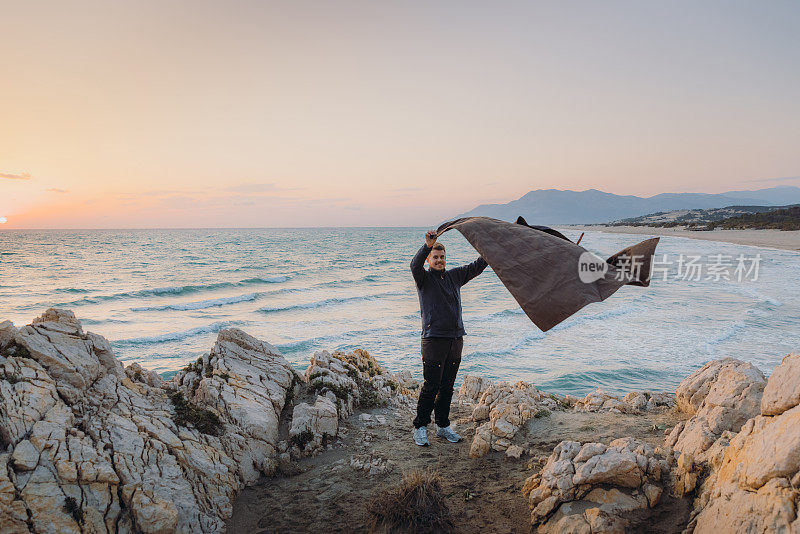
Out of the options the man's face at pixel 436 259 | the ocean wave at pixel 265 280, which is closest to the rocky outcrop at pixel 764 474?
the man's face at pixel 436 259

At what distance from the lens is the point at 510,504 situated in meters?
4.81

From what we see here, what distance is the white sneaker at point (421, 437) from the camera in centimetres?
635

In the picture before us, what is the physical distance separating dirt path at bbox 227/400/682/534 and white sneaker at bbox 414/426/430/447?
0.31ft

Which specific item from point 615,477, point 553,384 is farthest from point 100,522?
point 553,384

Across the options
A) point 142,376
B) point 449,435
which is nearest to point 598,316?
point 449,435

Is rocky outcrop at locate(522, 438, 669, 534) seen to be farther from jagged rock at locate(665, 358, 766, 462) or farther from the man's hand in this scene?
the man's hand

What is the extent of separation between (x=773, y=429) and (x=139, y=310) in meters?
27.0

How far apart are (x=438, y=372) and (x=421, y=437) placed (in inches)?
47.0

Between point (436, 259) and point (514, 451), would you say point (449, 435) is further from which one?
point (436, 259)

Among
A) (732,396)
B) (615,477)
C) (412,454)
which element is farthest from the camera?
(412,454)

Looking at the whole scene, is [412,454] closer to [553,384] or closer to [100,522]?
[100,522]

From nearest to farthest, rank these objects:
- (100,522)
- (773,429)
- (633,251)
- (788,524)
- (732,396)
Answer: (788,524)
(773,429)
(100,522)
(633,251)
(732,396)

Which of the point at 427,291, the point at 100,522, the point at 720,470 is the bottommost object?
the point at 100,522
